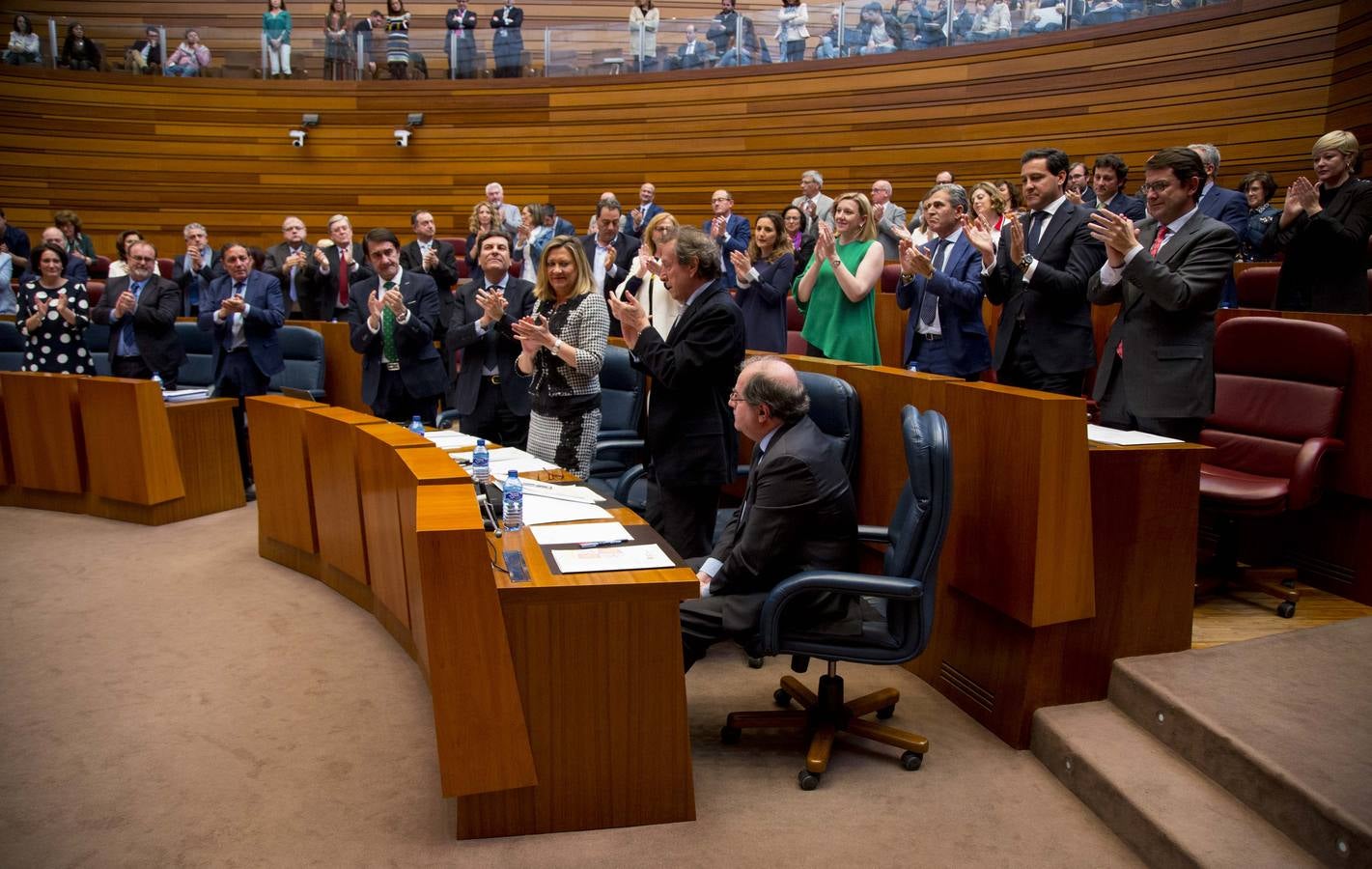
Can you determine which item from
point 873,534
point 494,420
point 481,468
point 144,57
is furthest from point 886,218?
point 144,57

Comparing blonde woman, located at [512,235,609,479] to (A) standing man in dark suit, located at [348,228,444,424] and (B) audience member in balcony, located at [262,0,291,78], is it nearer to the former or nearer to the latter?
(A) standing man in dark suit, located at [348,228,444,424]

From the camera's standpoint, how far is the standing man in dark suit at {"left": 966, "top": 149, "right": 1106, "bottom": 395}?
333cm

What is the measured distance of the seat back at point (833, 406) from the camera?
10.0 feet

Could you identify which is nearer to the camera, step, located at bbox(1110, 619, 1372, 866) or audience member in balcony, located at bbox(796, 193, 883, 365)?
step, located at bbox(1110, 619, 1372, 866)

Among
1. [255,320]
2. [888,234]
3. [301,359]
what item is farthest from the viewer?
[888,234]

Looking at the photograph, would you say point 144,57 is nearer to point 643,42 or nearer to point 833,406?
point 643,42

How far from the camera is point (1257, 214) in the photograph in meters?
5.80

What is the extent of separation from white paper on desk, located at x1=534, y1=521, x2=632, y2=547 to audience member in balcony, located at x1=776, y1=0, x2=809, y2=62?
25.7ft

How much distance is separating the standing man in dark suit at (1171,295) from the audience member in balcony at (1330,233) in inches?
44.8

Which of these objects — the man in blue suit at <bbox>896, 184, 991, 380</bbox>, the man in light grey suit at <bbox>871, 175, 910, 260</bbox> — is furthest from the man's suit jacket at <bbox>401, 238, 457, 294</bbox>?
the man in blue suit at <bbox>896, 184, 991, 380</bbox>

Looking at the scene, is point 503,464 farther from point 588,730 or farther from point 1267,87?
point 1267,87

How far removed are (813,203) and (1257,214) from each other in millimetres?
2742

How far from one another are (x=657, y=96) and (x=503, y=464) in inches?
288

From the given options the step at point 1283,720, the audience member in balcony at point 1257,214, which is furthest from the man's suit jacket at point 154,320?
the audience member in balcony at point 1257,214
